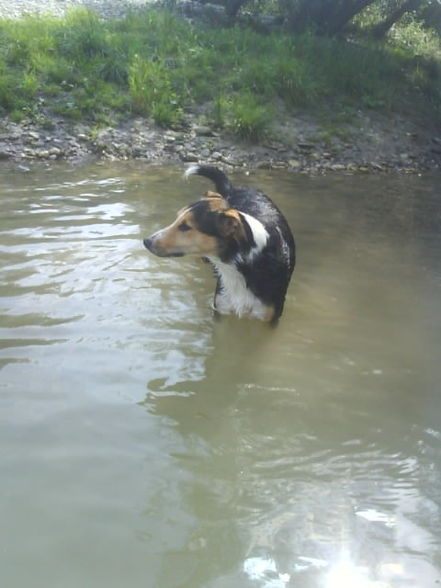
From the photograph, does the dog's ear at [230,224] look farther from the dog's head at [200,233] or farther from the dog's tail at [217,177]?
the dog's tail at [217,177]

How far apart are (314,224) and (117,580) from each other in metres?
6.05

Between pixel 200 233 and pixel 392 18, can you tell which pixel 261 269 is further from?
pixel 392 18

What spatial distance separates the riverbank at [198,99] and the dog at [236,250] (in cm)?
554

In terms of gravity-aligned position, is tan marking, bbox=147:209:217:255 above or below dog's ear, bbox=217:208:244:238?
below

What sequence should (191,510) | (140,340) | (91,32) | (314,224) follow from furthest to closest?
(91,32) < (314,224) < (140,340) < (191,510)

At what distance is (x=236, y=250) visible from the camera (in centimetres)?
504

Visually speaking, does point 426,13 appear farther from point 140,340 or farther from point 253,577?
point 253,577

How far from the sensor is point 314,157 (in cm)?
1164

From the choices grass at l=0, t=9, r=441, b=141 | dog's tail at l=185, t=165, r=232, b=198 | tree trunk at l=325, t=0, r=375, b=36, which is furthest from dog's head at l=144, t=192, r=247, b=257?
tree trunk at l=325, t=0, r=375, b=36

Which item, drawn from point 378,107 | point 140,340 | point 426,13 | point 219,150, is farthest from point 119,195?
point 426,13

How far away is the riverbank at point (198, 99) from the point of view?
10.9 metres

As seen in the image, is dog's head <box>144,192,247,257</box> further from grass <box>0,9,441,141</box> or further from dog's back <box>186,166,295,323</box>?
grass <box>0,9,441,141</box>

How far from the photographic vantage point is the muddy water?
274cm

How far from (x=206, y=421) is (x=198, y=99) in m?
9.76
